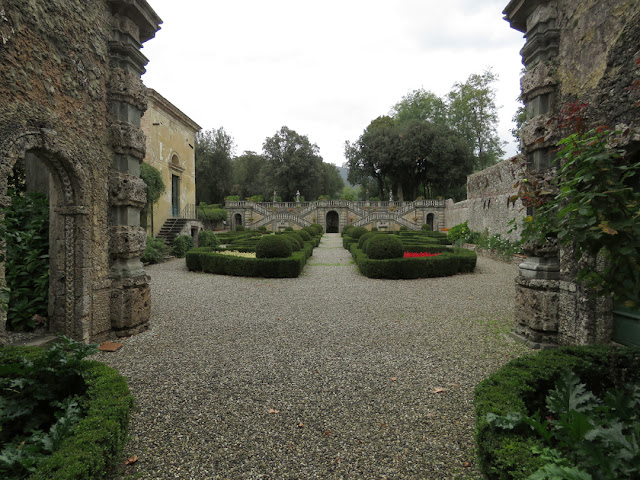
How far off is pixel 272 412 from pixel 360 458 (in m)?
0.98

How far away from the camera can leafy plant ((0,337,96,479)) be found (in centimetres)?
227

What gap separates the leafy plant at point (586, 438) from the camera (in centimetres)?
147

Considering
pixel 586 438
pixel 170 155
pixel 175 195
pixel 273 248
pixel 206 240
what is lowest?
pixel 586 438

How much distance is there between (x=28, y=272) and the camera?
4777mm

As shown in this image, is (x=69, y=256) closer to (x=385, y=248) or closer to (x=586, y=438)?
(x=586, y=438)

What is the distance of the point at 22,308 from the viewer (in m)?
4.62

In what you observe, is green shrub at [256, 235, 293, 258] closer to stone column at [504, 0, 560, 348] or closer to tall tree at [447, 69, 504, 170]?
stone column at [504, 0, 560, 348]

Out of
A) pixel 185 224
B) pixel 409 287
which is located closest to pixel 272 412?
pixel 409 287

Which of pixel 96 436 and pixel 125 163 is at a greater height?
pixel 125 163

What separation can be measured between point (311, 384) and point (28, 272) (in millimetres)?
4412

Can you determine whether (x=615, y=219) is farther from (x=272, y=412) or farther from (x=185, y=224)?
(x=185, y=224)

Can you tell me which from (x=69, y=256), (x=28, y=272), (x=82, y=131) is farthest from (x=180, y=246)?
(x=82, y=131)

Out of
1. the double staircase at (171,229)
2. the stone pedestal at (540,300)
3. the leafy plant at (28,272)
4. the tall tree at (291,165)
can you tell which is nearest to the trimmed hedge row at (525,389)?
the stone pedestal at (540,300)

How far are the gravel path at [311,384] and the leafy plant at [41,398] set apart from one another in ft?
1.87
